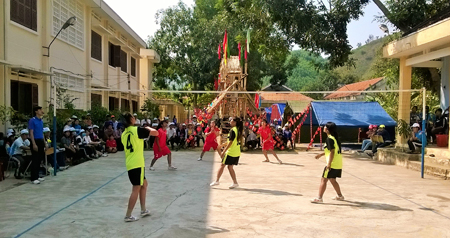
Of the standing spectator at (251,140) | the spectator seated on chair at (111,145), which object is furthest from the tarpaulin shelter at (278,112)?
the spectator seated on chair at (111,145)

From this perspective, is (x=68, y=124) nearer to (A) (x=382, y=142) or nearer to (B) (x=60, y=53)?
(B) (x=60, y=53)

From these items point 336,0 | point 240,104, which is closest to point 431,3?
point 336,0

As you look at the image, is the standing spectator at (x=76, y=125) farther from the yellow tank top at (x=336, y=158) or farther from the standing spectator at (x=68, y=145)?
the yellow tank top at (x=336, y=158)

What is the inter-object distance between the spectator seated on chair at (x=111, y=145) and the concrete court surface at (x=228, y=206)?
3.84 m

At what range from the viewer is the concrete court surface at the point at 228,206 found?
5305 millimetres

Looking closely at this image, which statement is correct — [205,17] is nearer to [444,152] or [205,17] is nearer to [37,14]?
[37,14]

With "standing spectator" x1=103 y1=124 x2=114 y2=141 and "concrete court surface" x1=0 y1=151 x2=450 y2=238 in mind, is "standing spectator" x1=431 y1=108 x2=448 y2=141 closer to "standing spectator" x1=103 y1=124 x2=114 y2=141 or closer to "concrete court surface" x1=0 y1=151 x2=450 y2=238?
"concrete court surface" x1=0 y1=151 x2=450 y2=238

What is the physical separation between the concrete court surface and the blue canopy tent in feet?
21.9

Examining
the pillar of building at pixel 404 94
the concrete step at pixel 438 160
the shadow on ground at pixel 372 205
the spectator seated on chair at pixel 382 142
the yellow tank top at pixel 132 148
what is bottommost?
the shadow on ground at pixel 372 205

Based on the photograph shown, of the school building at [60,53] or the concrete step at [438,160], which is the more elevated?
the school building at [60,53]

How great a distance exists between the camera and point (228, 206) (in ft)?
21.8

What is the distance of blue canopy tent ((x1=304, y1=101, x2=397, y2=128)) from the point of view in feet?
56.2

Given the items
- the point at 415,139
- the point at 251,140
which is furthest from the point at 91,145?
the point at 415,139

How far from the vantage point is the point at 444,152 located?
11070 mm
